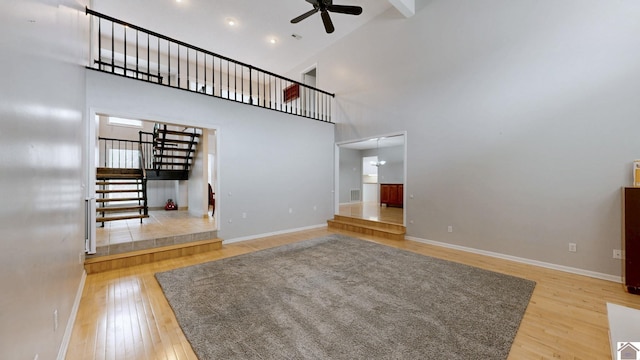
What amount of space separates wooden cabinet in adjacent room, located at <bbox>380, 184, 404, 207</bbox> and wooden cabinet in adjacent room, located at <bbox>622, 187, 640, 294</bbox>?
5703mm

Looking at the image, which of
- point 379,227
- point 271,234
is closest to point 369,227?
point 379,227

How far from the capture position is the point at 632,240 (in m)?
2.69

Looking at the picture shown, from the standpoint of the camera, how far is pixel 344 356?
174 cm

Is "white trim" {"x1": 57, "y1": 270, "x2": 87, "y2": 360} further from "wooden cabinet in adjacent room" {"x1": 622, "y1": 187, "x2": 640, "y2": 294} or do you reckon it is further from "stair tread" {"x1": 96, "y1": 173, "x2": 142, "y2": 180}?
"wooden cabinet in adjacent room" {"x1": 622, "y1": 187, "x2": 640, "y2": 294}

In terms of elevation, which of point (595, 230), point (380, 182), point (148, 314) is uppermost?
point (380, 182)

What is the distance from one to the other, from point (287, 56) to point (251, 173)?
4.71m

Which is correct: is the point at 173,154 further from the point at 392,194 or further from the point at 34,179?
the point at 392,194

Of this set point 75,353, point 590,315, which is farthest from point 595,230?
point 75,353

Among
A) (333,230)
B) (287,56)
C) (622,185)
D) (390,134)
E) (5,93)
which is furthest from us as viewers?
(287,56)

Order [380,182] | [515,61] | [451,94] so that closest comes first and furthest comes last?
[515,61] → [451,94] → [380,182]

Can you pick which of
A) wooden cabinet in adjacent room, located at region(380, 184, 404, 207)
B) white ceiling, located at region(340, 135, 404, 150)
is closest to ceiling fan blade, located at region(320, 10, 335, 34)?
white ceiling, located at region(340, 135, 404, 150)

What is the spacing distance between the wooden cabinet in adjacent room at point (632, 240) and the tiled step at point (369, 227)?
297cm

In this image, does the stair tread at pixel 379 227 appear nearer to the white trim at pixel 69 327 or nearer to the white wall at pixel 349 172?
the white wall at pixel 349 172

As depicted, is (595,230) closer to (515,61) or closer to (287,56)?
(515,61)
